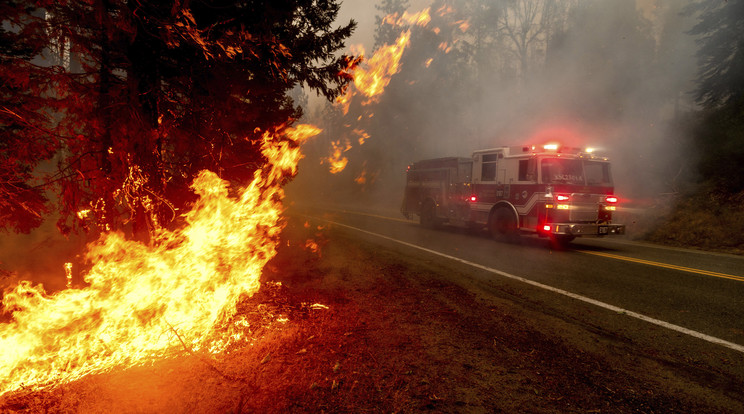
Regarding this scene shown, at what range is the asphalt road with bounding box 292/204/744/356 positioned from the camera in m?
5.10

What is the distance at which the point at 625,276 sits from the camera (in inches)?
297

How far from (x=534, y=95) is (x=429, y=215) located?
13.4 metres

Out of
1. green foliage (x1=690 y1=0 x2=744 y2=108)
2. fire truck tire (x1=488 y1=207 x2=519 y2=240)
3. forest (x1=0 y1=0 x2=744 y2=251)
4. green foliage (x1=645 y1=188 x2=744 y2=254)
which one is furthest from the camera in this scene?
green foliage (x1=690 y1=0 x2=744 y2=108)

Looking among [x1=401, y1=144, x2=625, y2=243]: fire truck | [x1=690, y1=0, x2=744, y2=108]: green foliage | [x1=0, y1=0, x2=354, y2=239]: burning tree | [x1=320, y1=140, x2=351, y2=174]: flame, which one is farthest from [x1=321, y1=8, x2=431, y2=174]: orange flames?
[x1=690, y1=0, x2=744, y2=108]: green foliage

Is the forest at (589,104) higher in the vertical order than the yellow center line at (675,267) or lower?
higher

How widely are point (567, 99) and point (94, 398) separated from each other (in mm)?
27304

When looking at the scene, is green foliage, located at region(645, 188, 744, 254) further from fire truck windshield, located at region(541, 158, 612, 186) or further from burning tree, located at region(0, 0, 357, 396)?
burning tree, located at region(0, 0, 357, 396)

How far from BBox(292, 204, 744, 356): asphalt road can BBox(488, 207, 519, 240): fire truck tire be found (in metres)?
0.32

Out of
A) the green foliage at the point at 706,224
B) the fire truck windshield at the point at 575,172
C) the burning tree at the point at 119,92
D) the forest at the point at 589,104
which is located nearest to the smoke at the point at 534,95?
the forest at the point at 589,104

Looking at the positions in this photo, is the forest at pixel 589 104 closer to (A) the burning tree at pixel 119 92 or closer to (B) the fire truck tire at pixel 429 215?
(B) the fire truck tire at pixel 429 215

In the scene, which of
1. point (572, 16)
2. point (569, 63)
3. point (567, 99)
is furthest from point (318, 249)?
point (572, 16)

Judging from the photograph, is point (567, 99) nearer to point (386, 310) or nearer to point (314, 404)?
point (386, 310)

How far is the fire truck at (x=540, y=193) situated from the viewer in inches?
416

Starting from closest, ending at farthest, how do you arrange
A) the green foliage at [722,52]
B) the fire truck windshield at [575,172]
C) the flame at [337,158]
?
the fire truck windshield at [575,172] < the green foliage at [722,52] < the flame at [337,158]
